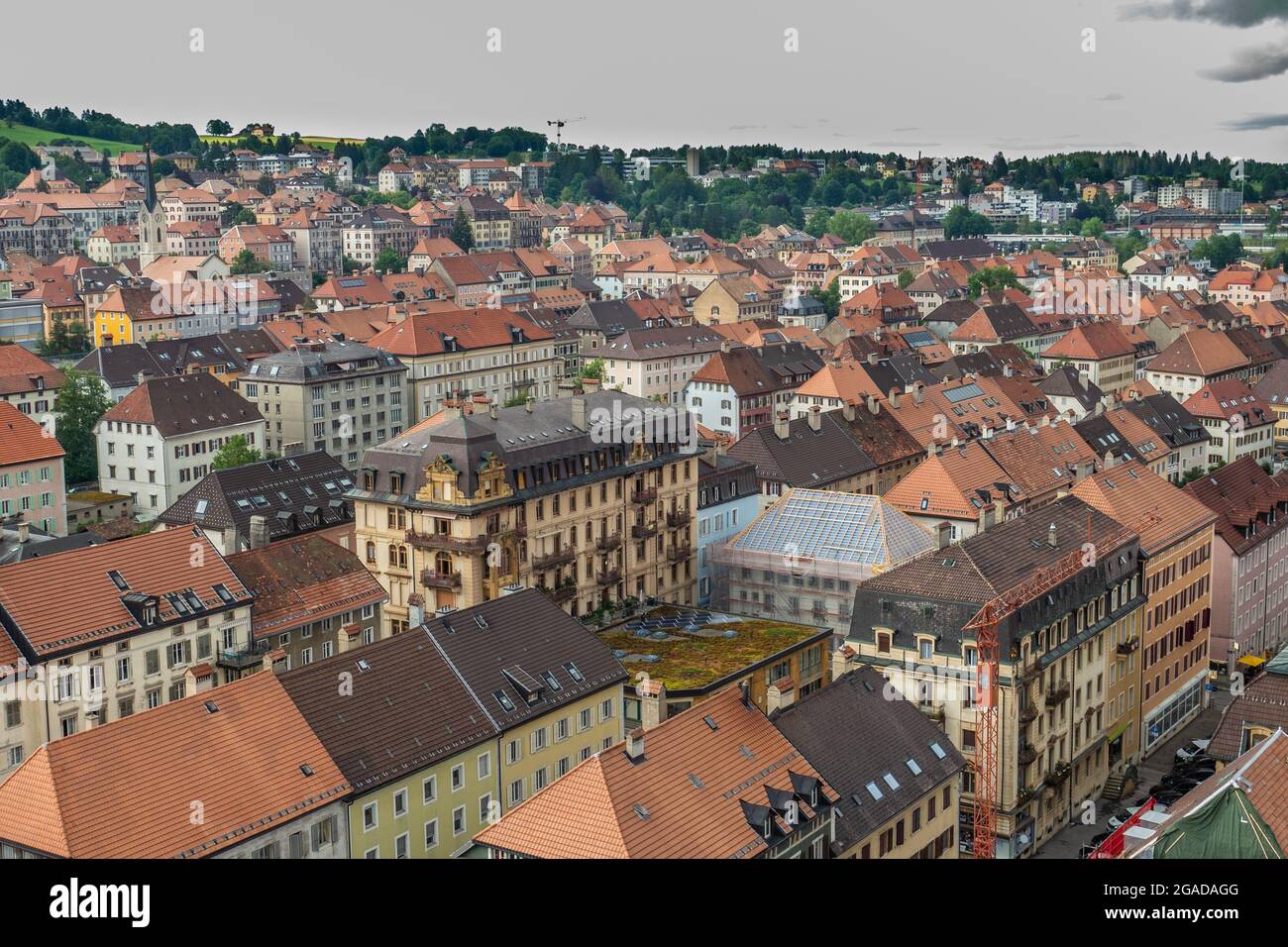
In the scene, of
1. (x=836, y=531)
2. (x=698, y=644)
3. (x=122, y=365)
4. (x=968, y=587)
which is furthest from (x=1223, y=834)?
(x=122, y=365)

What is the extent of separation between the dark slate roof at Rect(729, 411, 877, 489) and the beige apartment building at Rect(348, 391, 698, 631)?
10.2 m

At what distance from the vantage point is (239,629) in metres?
50.6

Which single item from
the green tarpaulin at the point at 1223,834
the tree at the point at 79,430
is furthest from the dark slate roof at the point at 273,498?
the green tarpaulin at the point at 1223,834

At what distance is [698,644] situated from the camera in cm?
5147

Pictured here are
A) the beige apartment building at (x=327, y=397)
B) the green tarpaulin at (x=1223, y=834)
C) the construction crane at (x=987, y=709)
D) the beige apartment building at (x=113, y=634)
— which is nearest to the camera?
the green tarpaulin at (x=1223, y=834)

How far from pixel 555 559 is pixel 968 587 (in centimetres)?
1685

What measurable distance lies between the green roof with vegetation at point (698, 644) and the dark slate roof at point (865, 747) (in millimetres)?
6944

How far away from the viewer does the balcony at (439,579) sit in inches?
2165

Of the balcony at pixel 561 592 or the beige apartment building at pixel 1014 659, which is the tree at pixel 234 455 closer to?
the balcony at pixel 561 592

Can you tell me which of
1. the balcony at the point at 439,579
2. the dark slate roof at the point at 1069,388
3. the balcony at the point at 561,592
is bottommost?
the balcony at the point at 561,592

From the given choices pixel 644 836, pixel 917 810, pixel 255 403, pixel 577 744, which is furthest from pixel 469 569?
pixel 255 403

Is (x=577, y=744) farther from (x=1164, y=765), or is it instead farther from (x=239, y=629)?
(x=1164, y=765)

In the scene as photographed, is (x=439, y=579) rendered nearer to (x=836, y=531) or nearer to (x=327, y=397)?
(x=836, y=531)
